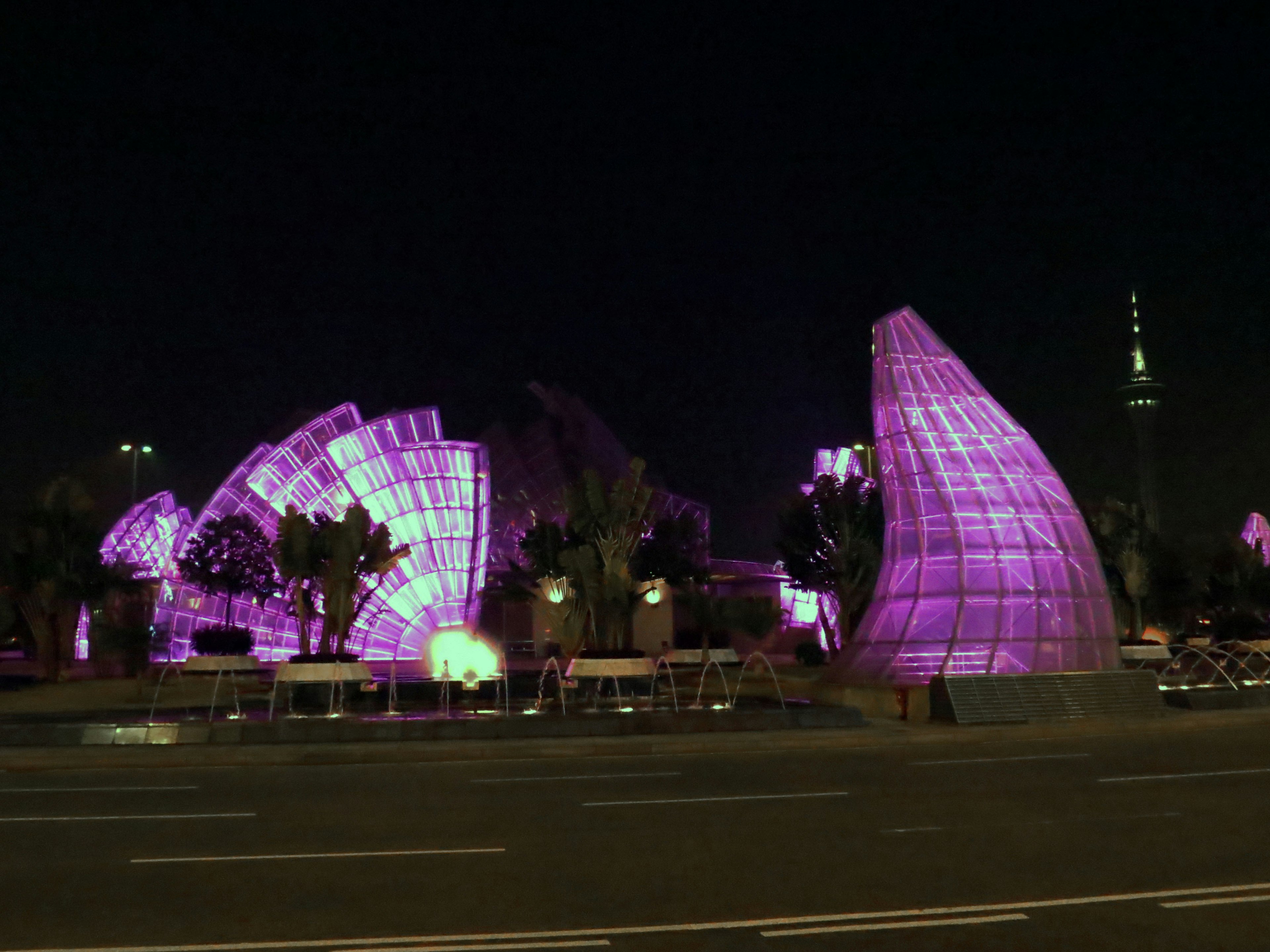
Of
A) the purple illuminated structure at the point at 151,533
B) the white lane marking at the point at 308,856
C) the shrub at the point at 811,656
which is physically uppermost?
the purple illuminated structure at the point at 151,533

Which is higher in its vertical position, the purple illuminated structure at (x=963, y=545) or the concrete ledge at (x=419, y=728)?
the purple illuminated structure at (x=963, y=545)

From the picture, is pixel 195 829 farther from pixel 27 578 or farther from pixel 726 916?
pixel 27 578

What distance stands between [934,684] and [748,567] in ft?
156

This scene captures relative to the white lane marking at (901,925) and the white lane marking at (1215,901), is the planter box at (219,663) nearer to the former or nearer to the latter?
the white lane marking at (901,925)

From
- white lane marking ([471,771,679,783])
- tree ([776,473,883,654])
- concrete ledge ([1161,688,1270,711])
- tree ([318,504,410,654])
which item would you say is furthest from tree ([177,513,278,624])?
white lane marking ([471,771,679,783])

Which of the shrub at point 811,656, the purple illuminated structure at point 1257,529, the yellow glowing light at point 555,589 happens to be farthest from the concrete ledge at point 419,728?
the purple illuminated structure at point 1257,529

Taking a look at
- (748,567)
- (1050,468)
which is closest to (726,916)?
(1050,468)

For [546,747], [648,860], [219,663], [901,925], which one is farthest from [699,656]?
[901,925]

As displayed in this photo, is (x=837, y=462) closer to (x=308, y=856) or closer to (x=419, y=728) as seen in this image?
(x=419, y=728)

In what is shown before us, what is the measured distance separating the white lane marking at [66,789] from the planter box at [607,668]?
9675 mm

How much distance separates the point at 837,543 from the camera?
1807 inches

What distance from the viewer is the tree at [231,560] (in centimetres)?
4506

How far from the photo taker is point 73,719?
20953 millimetres

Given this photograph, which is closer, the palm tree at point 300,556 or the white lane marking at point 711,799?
the white lane marking at point 711,799
